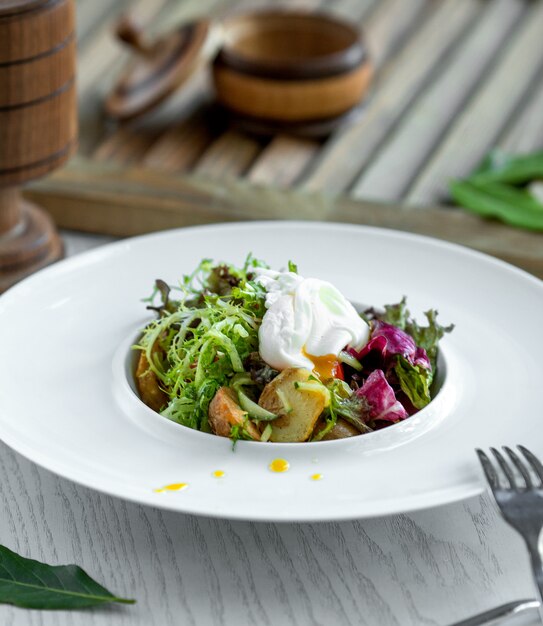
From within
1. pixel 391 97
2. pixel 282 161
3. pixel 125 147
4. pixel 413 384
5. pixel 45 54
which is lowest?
pixel 125 147

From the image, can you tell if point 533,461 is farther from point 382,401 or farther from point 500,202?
point 500,202

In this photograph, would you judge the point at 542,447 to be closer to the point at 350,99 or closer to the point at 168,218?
the point at 168,218

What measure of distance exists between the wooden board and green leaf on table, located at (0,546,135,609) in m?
1.24

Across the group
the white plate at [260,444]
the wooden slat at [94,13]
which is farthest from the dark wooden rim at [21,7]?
the wooden slat at [94,13]

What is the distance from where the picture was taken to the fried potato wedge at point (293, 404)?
143cm

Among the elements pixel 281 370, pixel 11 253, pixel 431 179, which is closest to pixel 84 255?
pixel 11 253

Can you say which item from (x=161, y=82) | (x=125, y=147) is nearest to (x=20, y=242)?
(x=125, y=147)

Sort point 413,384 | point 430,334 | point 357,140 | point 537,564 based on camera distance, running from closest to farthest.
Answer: point 537,564
point 413,384
point 430,334
point 357,140

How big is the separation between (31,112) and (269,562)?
3.64 ft

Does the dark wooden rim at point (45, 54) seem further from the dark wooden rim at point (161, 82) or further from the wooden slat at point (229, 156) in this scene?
the dark wooden rim at point (161, 82)

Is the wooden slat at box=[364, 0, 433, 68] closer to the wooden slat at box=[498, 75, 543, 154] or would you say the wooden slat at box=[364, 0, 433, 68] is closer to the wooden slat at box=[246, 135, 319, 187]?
the wooden slat at box=[498, 75, 543, 154]

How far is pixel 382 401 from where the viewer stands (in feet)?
4.88

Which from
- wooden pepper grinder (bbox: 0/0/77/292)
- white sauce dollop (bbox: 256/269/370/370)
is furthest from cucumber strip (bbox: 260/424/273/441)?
wooden pepper grinder (bbox: 0/0/77/292)

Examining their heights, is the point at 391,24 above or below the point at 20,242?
above
